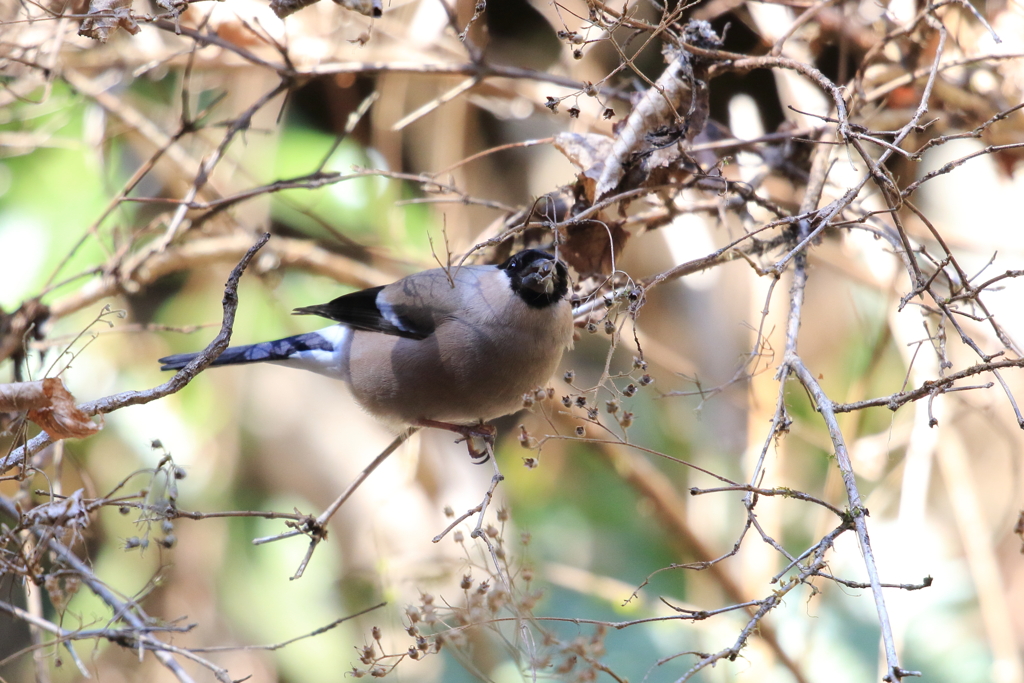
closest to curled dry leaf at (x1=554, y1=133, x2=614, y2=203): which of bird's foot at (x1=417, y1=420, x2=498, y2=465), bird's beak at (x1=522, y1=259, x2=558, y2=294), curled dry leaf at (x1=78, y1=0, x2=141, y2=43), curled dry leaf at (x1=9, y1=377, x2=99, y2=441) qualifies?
bird's beak at (x1=522, y1=259, x2=558, y2=294)

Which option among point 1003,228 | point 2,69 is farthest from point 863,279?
point 2,69

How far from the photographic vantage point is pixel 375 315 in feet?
9.61

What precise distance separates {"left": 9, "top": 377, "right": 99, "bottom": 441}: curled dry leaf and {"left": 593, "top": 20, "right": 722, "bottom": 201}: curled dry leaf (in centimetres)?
133

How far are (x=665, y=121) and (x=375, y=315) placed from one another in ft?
4.07

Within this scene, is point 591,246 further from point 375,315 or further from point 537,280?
point 375,315

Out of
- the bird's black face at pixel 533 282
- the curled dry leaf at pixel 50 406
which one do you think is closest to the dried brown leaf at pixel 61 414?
the curled dry leaf at pixel 50 406

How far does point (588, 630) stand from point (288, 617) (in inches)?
63.2

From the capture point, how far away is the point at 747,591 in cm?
383

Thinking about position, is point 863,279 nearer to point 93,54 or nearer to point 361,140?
point 361,140

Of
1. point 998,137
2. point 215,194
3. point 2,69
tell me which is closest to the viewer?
point 2,69

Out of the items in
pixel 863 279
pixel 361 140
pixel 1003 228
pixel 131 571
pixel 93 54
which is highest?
pixel 1003 228

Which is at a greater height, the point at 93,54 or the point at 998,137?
the point at 998,137

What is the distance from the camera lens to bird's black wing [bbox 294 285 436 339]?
112 inches

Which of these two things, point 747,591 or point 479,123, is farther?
point 479,123
